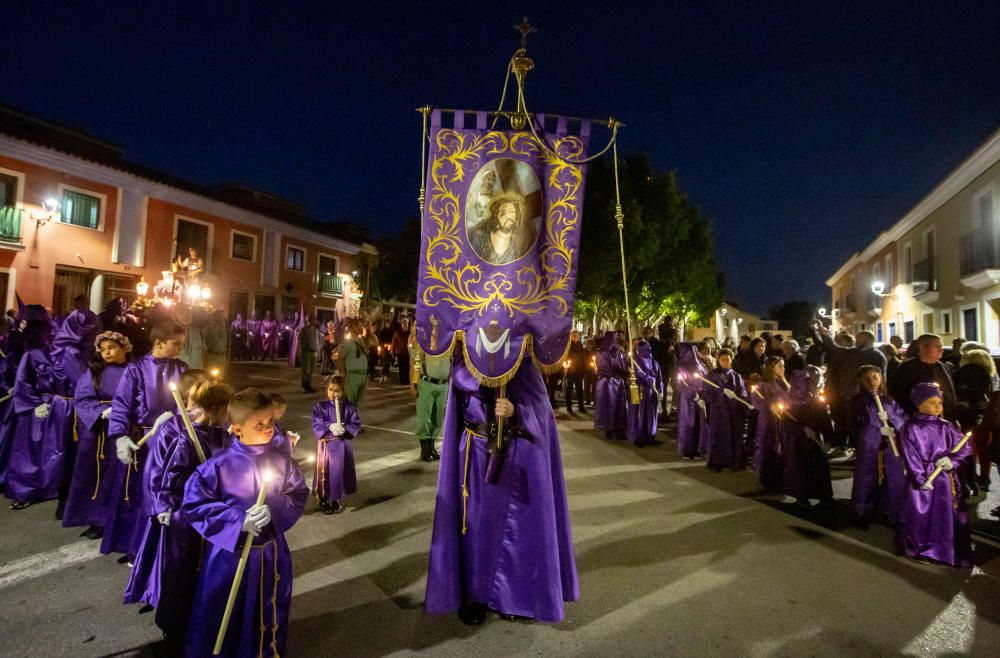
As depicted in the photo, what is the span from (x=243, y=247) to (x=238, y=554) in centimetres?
2618

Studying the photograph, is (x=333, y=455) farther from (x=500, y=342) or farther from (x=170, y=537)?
(x=500, y=342)

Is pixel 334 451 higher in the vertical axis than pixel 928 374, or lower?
lower

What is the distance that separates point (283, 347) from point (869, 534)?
24.1 meters

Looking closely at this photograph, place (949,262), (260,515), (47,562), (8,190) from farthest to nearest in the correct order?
(949,262) < (8,190) < (47,562) < (260,515)

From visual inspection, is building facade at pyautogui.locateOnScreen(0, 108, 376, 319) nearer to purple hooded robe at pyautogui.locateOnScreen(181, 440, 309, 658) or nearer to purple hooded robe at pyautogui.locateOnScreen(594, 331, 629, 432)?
purple hooded robe at pyautogui.locateOnScreen(594, 331, 629, 432)

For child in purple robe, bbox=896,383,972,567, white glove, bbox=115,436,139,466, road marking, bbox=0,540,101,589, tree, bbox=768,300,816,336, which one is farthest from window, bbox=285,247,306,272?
tree, bbox=768,300,816,336

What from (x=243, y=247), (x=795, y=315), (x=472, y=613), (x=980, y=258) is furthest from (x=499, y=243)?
(x=795, y=315)

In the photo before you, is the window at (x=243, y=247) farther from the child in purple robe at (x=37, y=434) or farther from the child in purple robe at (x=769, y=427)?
→ the child in purple robe at (x=769, y=427)

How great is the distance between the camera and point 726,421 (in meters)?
7.54

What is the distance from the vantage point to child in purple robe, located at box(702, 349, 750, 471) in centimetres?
748

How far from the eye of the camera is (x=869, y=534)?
514 centimetres

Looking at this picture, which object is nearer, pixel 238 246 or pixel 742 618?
pixel 742 618

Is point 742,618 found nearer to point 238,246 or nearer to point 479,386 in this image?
point 479,386

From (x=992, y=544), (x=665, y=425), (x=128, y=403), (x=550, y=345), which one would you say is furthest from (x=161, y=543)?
(x=665, y=425)
